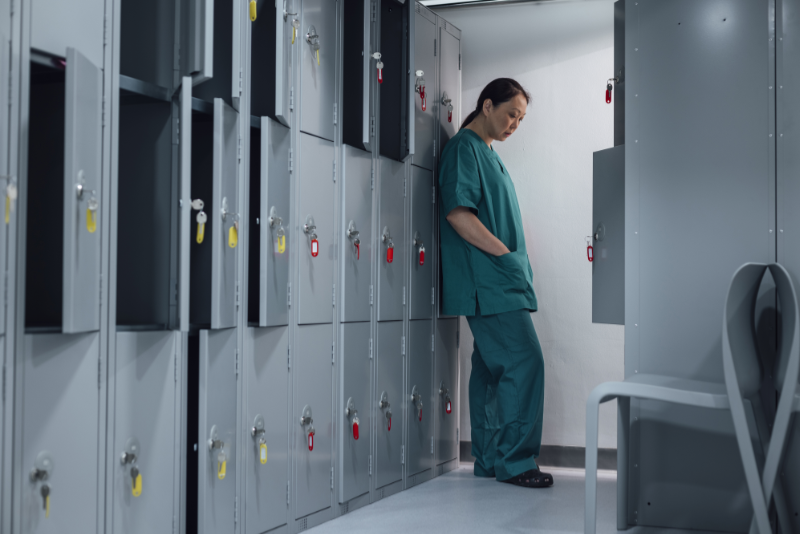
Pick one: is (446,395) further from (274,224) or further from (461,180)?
(274,224)

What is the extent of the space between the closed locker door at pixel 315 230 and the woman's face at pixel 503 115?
1.05m

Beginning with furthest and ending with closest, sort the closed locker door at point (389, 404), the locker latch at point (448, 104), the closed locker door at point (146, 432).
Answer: the locker latch at point (448, 104), the closed locker door at point (389, 404), the closed locker door at point (146, 432)

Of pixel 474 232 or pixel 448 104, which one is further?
pixel 448 104

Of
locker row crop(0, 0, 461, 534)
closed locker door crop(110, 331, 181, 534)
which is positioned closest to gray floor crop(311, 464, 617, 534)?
locker row crop(0, 0, 461, 534)

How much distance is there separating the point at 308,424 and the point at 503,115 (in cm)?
171

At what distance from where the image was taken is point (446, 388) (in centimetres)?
338

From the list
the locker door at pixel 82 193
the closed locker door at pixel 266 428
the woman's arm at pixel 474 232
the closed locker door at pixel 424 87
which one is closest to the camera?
the locker door at pixel 82 193

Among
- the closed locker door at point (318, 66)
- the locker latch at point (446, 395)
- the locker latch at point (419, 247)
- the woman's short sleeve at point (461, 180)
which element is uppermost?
the closed locker door at point (318, 66)

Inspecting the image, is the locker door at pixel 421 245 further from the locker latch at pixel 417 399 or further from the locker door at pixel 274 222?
the locker door at pixel 274 222

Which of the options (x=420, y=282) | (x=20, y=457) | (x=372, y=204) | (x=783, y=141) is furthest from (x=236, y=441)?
(x=783, y=141)

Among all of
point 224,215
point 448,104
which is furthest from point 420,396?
point 224,215

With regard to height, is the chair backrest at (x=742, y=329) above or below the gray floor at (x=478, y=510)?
above

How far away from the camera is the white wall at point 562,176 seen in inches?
138

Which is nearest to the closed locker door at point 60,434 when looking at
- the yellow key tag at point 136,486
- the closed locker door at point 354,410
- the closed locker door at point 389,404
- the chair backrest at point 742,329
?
the yellow key tag at point 136,486
